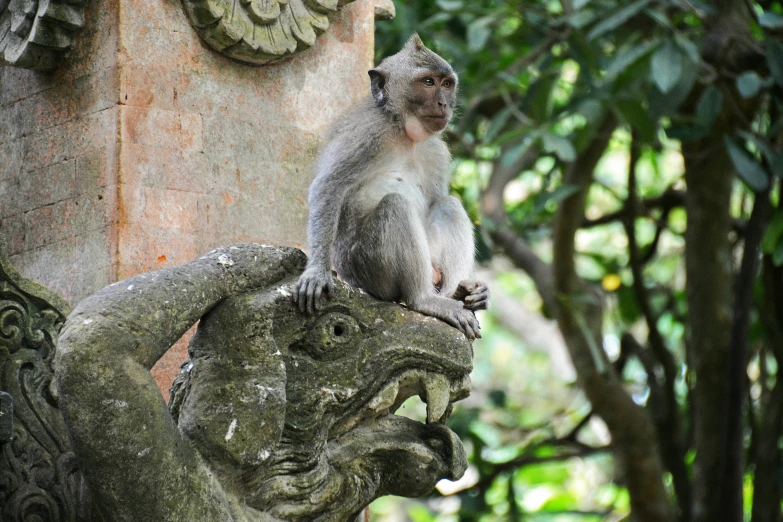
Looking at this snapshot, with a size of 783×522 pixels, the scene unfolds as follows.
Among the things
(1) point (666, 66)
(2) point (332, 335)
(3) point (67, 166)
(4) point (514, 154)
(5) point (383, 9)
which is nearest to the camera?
(2) point (332, 335)

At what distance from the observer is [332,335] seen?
3.60 metres

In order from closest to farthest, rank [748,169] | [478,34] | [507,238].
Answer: [748,169]
[478,34]
[507,238]

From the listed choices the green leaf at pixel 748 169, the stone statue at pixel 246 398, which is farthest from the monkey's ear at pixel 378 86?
the green leaf at pixel 748 169

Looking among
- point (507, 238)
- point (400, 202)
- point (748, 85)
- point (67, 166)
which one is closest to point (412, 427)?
point (400, 202)

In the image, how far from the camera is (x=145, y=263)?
166 inches

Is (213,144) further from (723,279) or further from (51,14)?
(723,279)

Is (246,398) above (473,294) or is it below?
above

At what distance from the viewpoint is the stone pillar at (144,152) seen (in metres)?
4.25

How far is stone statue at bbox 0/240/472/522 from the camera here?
307 cm

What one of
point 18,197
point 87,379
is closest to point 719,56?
point 18,197

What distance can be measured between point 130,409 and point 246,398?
0.38 m

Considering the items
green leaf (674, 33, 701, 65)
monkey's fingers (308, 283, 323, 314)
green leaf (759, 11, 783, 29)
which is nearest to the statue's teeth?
monkey's fingers (308, 283, 323, 314)

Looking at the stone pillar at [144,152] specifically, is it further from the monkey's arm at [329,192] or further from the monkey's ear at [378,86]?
the monkey's ear at [378,86]

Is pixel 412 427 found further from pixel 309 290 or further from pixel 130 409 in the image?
pixel 130 409
